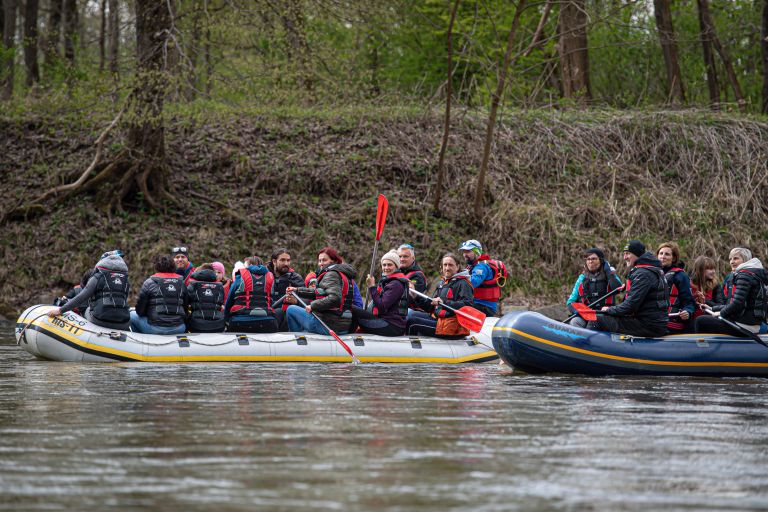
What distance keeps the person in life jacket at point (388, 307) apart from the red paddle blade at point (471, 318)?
2.31 ft

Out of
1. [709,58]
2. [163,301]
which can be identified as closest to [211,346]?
[163,301]

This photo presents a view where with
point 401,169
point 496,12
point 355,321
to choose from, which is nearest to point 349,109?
point 401,169

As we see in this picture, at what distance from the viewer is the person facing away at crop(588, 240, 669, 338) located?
36.5 feet

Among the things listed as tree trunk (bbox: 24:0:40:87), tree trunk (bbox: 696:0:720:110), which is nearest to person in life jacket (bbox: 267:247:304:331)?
tree trunk (bbox: 24:0:40:87)

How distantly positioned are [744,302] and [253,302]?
218 inches

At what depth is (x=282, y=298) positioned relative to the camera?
13.2 m

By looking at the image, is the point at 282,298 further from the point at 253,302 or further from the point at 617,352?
the point at 617,352

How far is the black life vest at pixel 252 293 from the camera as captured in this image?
42.1 ft

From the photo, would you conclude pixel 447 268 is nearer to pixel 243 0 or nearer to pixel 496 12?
pixel 243 0

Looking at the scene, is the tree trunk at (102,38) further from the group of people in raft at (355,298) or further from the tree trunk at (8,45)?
the group of people in raft at (355,298)

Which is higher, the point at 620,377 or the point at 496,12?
the point at 496,12

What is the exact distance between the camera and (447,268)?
1298 centimetres

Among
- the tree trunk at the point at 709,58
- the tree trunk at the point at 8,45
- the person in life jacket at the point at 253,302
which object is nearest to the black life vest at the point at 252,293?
the person in life jacket at the point at 253,302

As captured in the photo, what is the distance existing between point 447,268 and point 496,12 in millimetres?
14763
